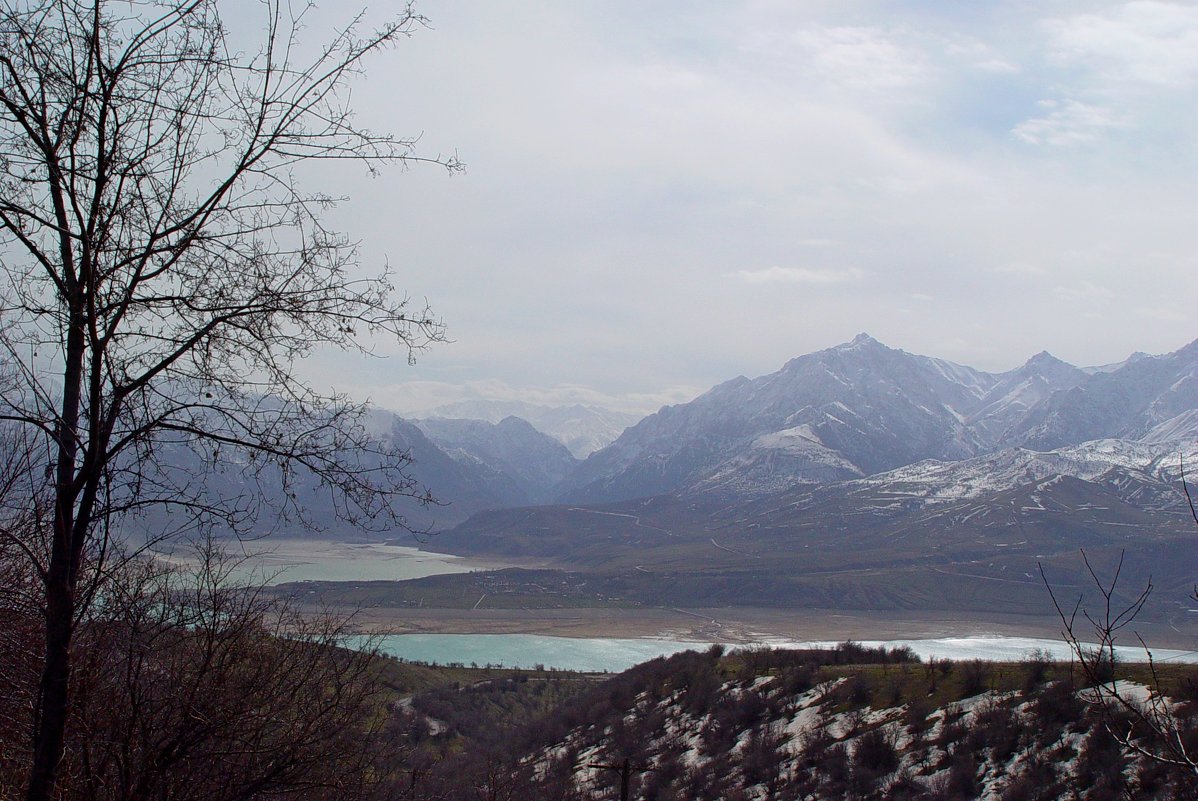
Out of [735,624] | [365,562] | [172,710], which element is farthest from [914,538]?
[172,710]

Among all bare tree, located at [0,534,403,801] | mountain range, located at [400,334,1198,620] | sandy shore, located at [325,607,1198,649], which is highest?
bare tree, located at [0,534,403,801]

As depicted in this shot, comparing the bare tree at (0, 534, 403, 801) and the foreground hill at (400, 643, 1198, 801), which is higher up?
the bare tree at (0, 534, 403, 801)

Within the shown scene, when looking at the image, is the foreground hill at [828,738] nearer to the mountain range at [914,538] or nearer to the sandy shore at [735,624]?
the sandy shore at [735,624]

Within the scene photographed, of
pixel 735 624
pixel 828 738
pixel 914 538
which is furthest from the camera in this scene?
pixel 914 538

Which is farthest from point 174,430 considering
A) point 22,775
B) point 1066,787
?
point 1066,787

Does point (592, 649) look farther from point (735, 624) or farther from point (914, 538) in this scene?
point (914, 538)

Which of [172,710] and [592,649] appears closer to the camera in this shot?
[172,710]

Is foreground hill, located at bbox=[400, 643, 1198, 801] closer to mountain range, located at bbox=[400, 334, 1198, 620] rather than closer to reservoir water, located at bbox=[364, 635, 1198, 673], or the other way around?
reservoir water, located at bbox=[364, 635, 1198, 673]

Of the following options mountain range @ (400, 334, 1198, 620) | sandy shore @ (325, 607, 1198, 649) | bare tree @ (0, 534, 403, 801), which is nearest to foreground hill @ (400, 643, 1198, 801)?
bare tree @ (0, 534, 403, 801)

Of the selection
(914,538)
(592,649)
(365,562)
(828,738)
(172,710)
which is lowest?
(592,649)
